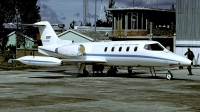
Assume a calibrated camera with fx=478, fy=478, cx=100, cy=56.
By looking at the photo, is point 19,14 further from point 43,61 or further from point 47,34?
point 43,61

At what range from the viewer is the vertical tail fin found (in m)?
36.2

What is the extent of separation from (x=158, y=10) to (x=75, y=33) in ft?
37.6

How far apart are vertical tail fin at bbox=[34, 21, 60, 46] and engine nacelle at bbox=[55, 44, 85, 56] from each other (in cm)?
223

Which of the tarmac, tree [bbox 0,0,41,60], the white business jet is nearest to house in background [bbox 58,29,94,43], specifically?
tree [bbox 0,0,41,60]

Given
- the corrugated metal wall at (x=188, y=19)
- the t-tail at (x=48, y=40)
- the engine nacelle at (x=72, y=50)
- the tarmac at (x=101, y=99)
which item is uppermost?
the corrugated metal wall at (x=188, y=19)

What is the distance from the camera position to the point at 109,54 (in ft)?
103

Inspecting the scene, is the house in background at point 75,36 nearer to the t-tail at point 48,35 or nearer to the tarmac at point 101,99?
the t-tail at point 48,35

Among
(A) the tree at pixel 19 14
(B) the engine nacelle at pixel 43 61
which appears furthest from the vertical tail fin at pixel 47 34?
(A) the tree at pixel 19 14

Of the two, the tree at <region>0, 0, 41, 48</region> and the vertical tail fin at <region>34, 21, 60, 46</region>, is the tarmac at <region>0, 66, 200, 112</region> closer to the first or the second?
the vertical tail fin at <region>34, 21, 60, 46</region>

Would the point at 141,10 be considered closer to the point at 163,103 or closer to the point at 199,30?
the point at 199,30

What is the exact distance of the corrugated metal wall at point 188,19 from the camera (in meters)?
51.2

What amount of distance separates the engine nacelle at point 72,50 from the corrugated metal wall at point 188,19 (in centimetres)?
2152

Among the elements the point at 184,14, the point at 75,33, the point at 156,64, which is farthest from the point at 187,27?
the point at 156,64

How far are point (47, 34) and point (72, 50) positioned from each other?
13.4 feet
